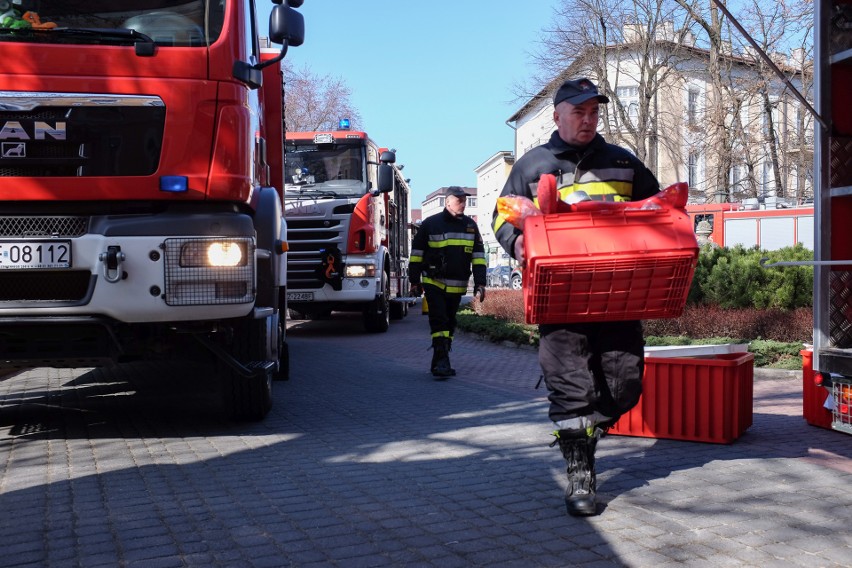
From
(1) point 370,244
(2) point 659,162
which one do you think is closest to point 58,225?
(1) point 370,244

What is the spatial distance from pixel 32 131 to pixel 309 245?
372 inches

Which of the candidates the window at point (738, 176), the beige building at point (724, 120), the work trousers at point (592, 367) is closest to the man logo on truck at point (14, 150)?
the work trousers at point (592, 367)

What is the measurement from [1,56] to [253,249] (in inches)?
68.4

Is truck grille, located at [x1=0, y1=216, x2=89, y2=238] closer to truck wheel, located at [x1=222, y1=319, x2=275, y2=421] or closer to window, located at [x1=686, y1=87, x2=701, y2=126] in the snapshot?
truck wheel, located at [x1=222, y1=319, x2=275, y2=421]

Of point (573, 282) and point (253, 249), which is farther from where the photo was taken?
point (253, 249)

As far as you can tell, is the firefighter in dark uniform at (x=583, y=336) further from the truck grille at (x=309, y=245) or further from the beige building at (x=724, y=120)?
the beige building at (x=724, y=120)

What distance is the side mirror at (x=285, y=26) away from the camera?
535cm

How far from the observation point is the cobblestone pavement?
346cm

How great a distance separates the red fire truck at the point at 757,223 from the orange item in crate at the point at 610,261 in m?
22.8

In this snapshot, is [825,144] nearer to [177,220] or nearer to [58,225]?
[177,220]

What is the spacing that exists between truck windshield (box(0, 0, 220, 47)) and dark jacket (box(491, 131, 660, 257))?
2205 millimetres

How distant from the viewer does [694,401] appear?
5.57 meters

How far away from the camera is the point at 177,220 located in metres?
4.93

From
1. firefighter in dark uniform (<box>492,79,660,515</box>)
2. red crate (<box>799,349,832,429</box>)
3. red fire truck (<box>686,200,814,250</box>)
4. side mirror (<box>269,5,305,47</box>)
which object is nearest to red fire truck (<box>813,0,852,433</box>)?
red crate (<box>799,349,832,429</box>)
